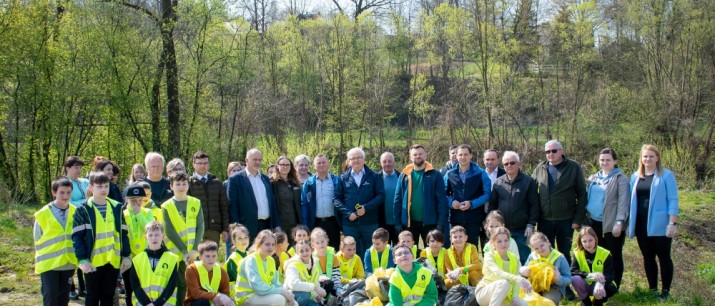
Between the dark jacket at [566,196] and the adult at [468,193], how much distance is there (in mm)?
653

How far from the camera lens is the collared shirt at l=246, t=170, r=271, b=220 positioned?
6.65 m

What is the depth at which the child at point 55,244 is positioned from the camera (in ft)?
16.4

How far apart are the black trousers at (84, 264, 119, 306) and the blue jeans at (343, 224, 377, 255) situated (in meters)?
2.64

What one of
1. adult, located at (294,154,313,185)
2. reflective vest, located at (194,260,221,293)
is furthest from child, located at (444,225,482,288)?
reflective vest, located at (194,260,221,293)

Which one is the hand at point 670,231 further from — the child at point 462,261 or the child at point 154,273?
the child at point 154,273

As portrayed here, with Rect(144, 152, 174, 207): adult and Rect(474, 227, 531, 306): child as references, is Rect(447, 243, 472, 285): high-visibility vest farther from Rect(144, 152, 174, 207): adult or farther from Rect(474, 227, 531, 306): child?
Rect(144, 152, 174, 207): adult

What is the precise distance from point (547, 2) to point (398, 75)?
695 cm

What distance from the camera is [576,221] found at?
652 cm

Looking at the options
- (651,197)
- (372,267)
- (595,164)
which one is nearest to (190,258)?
(372,267)

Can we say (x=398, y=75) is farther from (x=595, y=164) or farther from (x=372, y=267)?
(x=372, y=267)

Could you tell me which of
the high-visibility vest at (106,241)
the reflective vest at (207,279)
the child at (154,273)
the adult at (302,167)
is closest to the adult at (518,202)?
the adult at (302,167)

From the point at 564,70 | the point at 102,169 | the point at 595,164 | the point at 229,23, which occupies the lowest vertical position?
the point at 595,164

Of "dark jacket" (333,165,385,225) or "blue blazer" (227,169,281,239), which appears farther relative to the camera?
"dark jacket" (333,165,385,225)

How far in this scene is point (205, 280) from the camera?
5285mm
